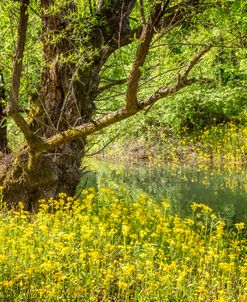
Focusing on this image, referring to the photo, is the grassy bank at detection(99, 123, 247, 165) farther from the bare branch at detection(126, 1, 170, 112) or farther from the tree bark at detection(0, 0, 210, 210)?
the bare branch at detection(126, 1, 170, 112)

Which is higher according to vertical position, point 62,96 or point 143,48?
point 143,48

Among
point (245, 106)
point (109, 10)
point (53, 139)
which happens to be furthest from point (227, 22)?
point (245, 106)

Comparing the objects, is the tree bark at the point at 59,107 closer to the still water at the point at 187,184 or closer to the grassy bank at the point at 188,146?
the still water at the point at 187,184

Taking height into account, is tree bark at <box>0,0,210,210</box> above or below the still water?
above

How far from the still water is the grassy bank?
111cm

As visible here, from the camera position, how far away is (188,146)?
64.9 ft

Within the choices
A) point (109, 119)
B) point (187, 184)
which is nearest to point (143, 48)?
point (109, 119)

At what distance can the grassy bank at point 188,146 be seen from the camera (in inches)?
683

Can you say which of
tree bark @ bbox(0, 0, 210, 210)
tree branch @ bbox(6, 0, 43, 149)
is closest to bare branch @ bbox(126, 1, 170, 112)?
tree branch @ bbox(6, 0, 43, 149)

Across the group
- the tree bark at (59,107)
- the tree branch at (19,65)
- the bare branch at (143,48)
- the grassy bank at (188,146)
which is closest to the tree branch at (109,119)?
the bare branch at (143,48)

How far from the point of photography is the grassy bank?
1736 centimetres

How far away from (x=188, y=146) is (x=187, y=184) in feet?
20.8

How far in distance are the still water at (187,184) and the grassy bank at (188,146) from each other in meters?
1.11

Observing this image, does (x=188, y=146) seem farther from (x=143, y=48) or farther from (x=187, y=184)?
(x=143, y=48)
